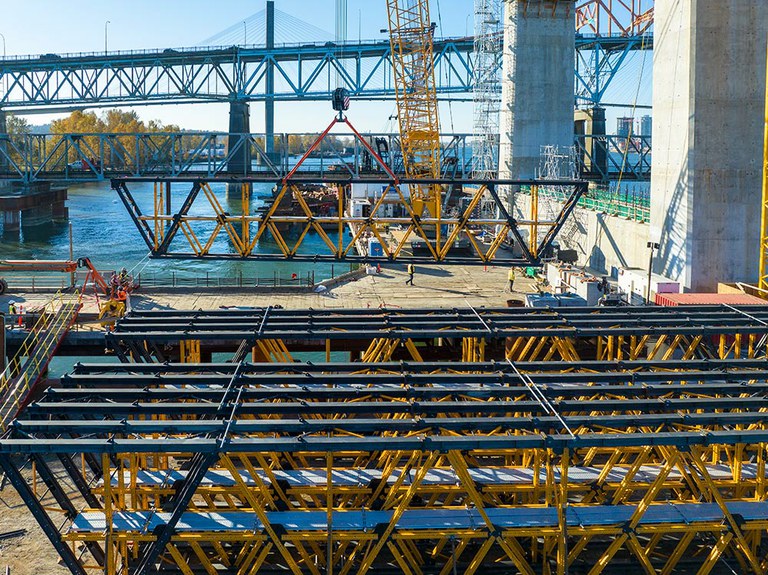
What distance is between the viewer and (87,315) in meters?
33.5

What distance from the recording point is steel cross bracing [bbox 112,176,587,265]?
62.8ft

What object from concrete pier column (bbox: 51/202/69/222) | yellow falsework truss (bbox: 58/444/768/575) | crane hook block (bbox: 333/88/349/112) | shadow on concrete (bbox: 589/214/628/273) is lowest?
yellow falsework truss (bbox: 58/444/768/575)

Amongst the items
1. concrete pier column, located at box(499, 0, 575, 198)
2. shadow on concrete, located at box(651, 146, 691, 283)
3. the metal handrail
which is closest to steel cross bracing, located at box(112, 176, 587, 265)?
shadow on concrete, located at box(651, 146, 691, 283)

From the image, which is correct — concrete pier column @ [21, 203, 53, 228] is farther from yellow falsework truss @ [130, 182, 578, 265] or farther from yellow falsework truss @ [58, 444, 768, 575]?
yellow falsework truss @ [58, 444, 768, 575]

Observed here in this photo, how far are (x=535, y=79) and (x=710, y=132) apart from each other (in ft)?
93.2

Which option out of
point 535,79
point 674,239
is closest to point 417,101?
point 535,79

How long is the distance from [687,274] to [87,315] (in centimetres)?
2233

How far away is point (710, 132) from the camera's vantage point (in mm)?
31438

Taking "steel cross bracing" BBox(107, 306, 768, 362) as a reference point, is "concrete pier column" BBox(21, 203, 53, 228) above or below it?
above

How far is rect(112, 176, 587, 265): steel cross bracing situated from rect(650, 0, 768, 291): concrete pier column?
4.56 metres

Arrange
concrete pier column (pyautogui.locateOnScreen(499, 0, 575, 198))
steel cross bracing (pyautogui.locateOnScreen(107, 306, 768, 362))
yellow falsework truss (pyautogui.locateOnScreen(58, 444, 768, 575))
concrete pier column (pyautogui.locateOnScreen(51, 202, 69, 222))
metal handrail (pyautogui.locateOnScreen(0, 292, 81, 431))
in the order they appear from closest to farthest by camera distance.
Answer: yellow falsework truss (pyautogui.locateOnScreen(58, 444, 768, 575)) < steel cross bracing (pyautogui.locateOnScreen(107, 306, 768, 362)) < metal handrail (pyautogui.locateOnScreen(0, 292, 81, 431)) < concrete pier column (pyautogui.locateOnScreen(499, 0, 575, 198)) < concrete pier column (pyautogui.locateOnScreen(51, 202, 69, 222))

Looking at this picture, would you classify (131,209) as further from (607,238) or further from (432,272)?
(607,238)

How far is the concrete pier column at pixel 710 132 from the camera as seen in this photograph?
101 ft

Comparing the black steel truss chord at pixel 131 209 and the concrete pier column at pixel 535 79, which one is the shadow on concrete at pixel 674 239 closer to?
the black steel truss chord at pixel 131 209
